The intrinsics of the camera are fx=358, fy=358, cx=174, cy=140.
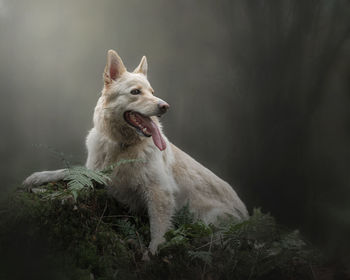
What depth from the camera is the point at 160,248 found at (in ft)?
8.23

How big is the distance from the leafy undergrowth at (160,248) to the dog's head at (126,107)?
103 centimetres

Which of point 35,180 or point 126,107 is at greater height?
point 126,107

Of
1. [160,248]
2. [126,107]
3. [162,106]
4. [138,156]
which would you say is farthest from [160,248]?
[126,107]

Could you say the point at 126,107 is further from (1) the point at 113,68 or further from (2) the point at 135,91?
(1) the point at 113,68

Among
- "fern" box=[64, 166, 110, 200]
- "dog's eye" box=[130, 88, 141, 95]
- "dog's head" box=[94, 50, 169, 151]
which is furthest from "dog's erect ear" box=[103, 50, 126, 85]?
"fern" box=[64, 166, 110, 200]

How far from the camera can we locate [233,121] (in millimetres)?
5789

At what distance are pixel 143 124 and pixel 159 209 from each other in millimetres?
843

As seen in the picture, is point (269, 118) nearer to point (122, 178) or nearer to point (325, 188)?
point (325, 188)

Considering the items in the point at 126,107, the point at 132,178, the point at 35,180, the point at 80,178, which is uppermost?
the point at 126,107

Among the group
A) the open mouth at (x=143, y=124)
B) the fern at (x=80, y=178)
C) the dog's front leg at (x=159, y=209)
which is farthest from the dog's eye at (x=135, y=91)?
the fern at (x=80, y=178)

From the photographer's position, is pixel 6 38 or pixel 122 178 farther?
pixel 6 38

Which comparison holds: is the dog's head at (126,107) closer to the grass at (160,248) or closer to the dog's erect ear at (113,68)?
the dog's erect ear at (113,68)

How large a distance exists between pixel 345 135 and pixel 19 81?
4.96 meters

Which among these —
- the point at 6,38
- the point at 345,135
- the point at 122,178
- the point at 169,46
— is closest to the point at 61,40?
the point at 6,38
